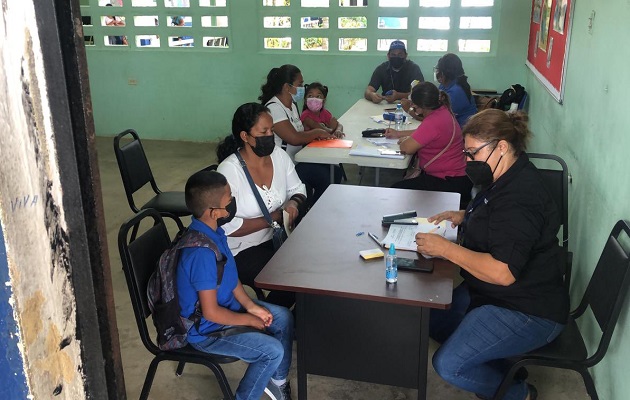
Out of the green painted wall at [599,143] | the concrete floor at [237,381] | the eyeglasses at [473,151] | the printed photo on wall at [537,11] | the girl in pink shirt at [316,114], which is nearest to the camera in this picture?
the eyeglasses at [473,151]

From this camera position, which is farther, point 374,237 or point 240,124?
point 240,124

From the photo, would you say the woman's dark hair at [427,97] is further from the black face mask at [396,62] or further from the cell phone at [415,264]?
the black face mask at [396,62]

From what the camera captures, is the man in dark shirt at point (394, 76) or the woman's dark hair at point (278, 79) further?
the man in dark shirt at point (394, 76)

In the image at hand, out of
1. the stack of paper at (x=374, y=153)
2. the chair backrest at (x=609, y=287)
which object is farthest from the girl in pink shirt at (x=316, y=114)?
the chair backrest at (x=609, y=287)

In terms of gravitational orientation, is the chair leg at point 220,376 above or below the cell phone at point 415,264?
below

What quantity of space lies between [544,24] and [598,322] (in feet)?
11.3

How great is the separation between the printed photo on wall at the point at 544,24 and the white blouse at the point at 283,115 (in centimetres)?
213

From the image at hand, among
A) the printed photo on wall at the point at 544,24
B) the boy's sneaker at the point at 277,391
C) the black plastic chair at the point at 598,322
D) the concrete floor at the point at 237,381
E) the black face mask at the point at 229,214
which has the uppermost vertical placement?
the printed photo on wall at the point at 544,24

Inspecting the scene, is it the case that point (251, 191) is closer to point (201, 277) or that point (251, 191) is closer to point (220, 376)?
point (201, 277)

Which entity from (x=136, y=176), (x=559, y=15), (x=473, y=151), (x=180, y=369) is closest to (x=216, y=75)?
(x=136, y=176)

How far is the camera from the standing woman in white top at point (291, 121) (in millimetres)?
3834

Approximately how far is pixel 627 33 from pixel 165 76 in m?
5.49

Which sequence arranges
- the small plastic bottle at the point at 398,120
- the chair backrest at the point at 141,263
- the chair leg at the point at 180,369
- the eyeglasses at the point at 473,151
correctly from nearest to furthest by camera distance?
the chair backrest at the point at 141,263 < the eyeglasses at the point at 473,151 < the chair leg at the point at 180,369 < the small plastic bottle at the point at 398,120

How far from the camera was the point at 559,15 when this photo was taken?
4035 mm
